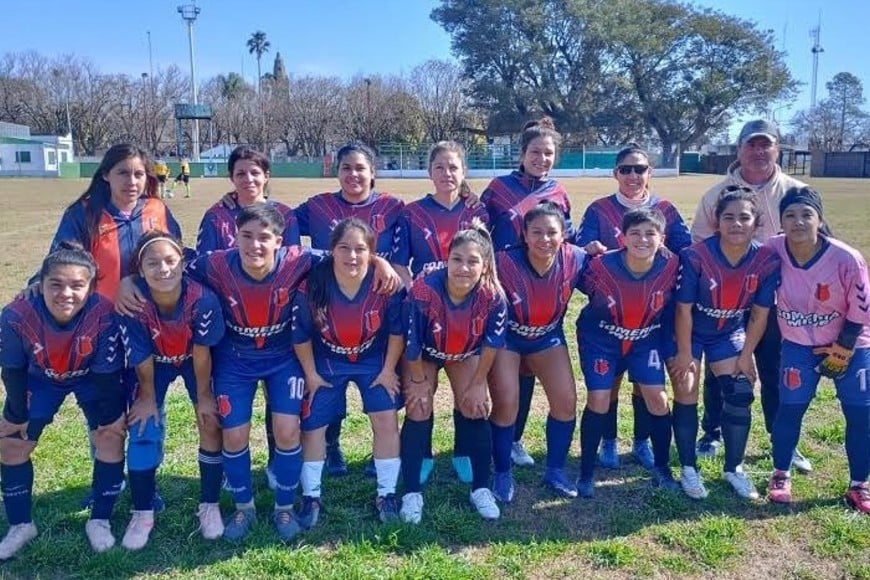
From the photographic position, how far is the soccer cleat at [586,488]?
14.2ft

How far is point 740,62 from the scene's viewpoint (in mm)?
61094

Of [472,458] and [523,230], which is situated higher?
[523,230]

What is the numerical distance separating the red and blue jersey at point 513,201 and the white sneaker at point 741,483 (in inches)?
67.6

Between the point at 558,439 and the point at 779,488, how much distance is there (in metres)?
1.26

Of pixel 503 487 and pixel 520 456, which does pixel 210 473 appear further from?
pixel 520 456

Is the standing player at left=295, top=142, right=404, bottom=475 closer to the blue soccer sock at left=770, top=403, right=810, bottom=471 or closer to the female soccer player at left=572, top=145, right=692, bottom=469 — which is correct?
the female soccer player at left=572, top=145, right=692, bottom=469

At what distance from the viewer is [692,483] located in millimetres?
4258

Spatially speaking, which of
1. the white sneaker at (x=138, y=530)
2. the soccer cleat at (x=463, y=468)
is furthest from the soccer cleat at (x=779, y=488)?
the white sneaker at (x=138, y=530)

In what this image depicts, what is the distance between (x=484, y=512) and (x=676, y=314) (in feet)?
5.06

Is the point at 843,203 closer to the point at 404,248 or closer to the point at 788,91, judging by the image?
the point at 404,248

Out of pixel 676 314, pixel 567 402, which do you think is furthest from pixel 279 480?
pixel 676 314

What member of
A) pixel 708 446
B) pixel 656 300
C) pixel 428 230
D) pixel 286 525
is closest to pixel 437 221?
pixel 428 230

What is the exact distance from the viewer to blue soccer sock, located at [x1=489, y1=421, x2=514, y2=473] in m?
4.26

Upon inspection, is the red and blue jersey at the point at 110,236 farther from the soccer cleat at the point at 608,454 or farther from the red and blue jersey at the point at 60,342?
the soccer cleat at the point at 608,454
